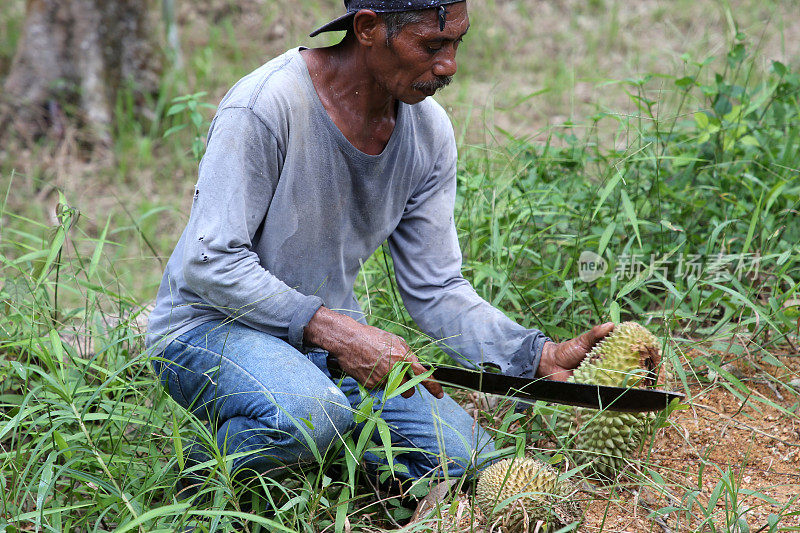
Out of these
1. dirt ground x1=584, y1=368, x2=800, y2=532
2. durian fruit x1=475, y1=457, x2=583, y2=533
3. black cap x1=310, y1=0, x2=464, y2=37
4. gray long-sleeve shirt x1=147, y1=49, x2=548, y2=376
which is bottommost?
dirt ground x1=584, y1=368, x2=800, y2=532

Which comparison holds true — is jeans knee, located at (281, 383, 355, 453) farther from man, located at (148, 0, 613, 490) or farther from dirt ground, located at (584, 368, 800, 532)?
dirt ground, located at (584, 368, 800, 532)

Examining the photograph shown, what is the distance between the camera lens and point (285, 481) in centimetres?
240

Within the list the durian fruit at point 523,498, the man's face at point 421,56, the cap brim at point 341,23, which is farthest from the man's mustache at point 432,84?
the durian fruit at point 523,498

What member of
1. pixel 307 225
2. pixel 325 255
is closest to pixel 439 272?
pixel 325 255

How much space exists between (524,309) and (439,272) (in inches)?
19.7

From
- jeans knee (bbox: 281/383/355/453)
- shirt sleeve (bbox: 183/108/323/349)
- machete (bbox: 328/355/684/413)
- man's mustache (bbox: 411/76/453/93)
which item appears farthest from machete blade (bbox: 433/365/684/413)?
man's mustache (bbox: 411/76/453/93)

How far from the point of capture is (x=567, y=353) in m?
2.39

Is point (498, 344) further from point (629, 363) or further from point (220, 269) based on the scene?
point (220, 269)

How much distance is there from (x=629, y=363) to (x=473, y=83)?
4699mm

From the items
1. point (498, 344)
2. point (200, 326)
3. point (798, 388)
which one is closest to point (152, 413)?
point (200, 326)

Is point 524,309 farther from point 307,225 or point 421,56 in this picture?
point 421,56

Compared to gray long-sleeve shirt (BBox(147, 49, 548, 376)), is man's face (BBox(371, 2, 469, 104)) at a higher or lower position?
higher

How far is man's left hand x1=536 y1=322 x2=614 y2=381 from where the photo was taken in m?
2.29

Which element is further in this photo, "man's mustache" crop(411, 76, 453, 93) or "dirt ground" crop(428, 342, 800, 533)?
"man's mustache" crop(411, 76, 453, 93)
